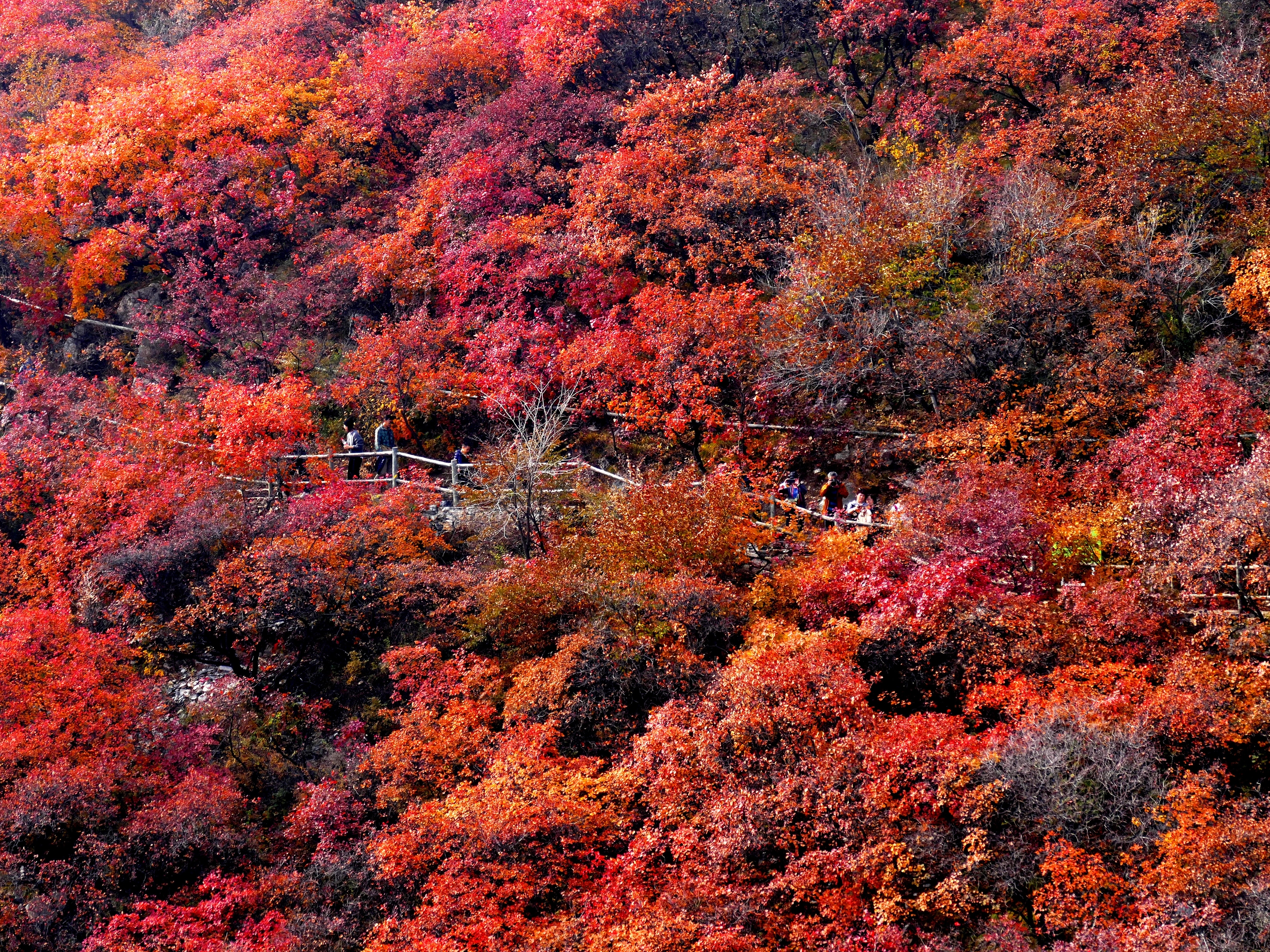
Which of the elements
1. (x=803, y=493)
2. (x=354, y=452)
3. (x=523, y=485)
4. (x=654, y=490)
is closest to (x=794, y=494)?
(x=803, y=493)

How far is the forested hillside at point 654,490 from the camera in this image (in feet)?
47.6

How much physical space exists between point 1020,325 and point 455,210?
1933 cm

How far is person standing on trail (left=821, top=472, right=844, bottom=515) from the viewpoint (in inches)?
916

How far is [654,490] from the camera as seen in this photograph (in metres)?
21.3

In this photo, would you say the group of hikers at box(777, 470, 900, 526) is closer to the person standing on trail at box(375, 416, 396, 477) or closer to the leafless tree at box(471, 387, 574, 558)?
the leafless tree at box(471, 387, 574, 558)

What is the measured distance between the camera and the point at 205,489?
2652cm

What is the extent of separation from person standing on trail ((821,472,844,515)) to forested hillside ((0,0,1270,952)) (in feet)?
1.22

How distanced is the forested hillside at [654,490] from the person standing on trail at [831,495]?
372mm

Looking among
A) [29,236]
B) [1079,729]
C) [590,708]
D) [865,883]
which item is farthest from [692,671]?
[29,236]

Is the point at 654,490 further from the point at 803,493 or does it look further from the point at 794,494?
the point at 803,493

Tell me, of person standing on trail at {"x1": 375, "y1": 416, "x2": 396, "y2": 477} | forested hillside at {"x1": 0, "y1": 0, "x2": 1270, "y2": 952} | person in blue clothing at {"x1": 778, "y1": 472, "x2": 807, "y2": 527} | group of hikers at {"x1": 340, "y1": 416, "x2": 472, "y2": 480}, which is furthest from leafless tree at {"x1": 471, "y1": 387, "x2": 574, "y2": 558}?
person in blue clothing at {"x1": 778, "y1": 472, "x2": 807, "y2": 527}

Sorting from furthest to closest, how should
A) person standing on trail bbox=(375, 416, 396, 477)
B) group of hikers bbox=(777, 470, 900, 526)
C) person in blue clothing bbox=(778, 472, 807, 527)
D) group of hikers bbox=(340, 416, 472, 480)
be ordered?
1. person standing on trail bbox=(375, 416, 396, 477)
2. group of hikers bbox=(340, 416, 472, 480)
3. person in blue clothing bbox=(778, 472, 807, 527)
4. group of hikers bbox=(777, 470, 900, 526)

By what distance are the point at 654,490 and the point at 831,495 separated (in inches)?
196

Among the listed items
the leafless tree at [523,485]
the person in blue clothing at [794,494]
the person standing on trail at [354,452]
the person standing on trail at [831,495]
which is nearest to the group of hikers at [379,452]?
the person standing on trail at [354,452]
